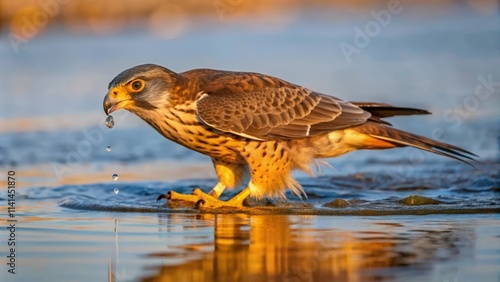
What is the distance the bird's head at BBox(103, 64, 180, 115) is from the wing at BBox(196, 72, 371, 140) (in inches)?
13.0

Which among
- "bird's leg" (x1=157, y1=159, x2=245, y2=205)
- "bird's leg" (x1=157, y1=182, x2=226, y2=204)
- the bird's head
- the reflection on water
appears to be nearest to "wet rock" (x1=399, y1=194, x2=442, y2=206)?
the reflection on water

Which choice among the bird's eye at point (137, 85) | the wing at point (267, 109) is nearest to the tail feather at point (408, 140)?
the wing at point (267, 109)

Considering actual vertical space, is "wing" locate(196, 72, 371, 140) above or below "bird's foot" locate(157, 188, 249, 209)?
above

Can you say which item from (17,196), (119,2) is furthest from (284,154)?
(119,2)

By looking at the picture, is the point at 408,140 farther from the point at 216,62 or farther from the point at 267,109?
the point at 216,62

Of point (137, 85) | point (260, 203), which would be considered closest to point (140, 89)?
point (137, 85)

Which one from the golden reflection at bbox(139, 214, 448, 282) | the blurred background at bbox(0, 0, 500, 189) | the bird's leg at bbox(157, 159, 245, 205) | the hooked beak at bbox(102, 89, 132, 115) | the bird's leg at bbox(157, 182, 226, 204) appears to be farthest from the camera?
the blurred background at bbox(0, 0, 500, 189)

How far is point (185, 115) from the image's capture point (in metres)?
9.50

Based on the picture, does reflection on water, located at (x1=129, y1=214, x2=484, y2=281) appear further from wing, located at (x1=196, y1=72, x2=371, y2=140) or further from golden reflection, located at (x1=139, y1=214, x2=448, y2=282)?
wing, located at (x1=196, y1=72, x2=371, y2=140)

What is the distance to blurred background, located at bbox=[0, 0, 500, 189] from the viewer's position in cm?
1305

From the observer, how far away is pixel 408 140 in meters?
9.91

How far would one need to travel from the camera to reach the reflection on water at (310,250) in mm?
6348

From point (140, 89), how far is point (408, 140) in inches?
98.7

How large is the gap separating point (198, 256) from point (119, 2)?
23167 millimetres
